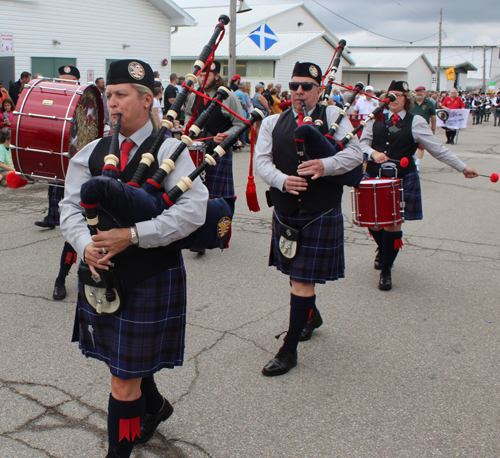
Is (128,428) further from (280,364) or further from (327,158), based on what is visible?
(327,158)

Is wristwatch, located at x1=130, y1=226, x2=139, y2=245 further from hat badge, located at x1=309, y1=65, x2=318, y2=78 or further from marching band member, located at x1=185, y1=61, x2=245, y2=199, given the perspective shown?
marching band member, located at x1=185, y1=61, x2=245, y2=199

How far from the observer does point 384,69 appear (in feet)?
139

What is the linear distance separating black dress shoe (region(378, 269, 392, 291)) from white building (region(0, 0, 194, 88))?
12068mm

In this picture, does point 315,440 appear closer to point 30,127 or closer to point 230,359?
point 230,359

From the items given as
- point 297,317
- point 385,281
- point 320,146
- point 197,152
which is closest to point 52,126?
point 197,152

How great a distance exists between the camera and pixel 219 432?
260 cm

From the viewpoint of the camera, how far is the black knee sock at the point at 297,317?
10.5 ft

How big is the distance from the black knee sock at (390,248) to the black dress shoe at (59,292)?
2705 mm

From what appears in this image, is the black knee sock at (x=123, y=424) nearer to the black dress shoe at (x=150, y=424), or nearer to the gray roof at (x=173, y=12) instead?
the black dress shoe at (x=150, y=424)

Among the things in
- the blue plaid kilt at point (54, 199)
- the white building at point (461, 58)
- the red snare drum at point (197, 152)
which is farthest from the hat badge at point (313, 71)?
the white building at point (461, 58)

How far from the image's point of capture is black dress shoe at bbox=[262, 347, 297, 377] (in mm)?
3158

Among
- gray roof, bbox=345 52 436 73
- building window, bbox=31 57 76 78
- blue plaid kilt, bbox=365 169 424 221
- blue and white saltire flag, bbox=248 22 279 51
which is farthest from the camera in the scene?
gray roof, bbox=345 52 436 73

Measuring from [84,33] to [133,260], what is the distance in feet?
52.2

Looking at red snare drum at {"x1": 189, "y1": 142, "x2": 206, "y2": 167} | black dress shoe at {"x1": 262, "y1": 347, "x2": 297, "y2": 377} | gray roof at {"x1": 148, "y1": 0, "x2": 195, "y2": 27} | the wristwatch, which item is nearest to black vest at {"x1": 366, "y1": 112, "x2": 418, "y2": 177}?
red snare drum at {"x1": 189, "y1": 142, "x2": 206, "y2": 167}
